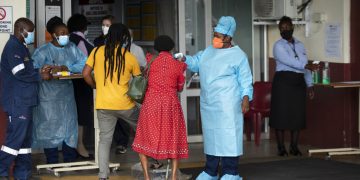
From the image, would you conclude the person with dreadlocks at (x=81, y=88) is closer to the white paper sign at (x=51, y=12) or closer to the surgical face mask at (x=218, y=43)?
the white paper sign at (x=51, y=12)

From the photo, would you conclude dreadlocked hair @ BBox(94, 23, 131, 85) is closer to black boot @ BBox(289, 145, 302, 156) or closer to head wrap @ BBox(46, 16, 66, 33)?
head wrap @ BBox(46, 16, 66, 33)

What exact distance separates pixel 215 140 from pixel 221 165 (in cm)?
56

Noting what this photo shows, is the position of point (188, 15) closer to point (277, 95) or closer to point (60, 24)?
point (277, 95)

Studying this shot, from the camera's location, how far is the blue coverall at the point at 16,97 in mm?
9508

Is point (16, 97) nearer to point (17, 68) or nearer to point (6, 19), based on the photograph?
point (17, 68)

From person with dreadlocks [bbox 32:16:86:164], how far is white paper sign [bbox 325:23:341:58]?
3.61 m

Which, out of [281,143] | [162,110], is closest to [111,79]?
[162,110]

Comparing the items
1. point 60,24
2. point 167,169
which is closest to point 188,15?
point 60,24

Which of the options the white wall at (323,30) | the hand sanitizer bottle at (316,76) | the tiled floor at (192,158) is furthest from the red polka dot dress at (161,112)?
the white wall at (323,30)

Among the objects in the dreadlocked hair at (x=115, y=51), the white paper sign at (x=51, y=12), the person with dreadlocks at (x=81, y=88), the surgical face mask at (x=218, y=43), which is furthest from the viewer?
the white paper sign at (x=51, y=12)

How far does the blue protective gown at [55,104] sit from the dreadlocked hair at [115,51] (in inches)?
43.7

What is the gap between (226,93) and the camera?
9.37 m

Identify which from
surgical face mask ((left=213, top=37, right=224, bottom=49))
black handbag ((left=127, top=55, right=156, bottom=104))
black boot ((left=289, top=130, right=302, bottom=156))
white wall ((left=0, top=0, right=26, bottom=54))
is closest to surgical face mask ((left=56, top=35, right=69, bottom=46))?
white wall ((left=0, top=0, right=26, bottom=54))

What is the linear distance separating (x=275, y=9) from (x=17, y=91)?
16.6ft
